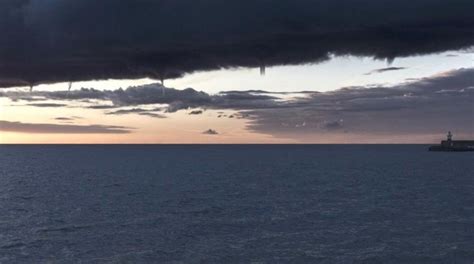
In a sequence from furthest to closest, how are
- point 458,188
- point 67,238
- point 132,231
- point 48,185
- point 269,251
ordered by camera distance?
point 48,185, point 458,188, point 132,231, point 67,238, point 269,251

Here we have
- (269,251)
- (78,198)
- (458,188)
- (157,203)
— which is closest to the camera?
(269,251)

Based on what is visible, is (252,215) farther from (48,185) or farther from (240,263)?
(48,185)

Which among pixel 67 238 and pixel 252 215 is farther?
pixel 252 215

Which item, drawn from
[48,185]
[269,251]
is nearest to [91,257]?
[269,251]

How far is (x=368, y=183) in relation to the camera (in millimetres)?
159750

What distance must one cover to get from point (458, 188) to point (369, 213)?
5636 cm

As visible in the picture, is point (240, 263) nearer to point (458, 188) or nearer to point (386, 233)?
point (386, 233)

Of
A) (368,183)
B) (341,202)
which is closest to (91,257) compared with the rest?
(341,202)

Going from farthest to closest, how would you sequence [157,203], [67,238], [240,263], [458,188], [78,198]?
[458,188] → [78,198] → [157,203] → [67,238] → [240,263]

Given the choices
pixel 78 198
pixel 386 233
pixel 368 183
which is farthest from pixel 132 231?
pixel 368 183

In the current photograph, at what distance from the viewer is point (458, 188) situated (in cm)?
14025

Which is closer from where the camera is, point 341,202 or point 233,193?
point 341,202

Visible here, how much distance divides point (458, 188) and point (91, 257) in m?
106

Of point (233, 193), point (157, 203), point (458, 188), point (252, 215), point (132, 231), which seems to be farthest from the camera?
point (458, 188)
